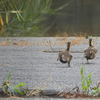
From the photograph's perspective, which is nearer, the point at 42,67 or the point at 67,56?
the point at 67,56

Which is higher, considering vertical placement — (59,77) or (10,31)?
(10,31)

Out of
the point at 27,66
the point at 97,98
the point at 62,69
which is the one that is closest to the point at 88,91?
the point at 97,98

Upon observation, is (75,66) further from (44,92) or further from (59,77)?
(44,92)

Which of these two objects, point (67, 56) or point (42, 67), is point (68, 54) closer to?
point (67, 56)

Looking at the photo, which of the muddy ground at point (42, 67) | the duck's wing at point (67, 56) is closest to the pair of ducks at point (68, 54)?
the duck's wing at point (67, 56)

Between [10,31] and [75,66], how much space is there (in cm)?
656

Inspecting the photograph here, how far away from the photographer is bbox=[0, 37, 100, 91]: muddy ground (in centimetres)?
459

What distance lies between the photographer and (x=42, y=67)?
5.73m

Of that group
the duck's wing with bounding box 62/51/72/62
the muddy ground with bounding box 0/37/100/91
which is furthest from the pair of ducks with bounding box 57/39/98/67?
the muddy ground with bounding box 0/37/100/91

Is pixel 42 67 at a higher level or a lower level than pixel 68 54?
lower

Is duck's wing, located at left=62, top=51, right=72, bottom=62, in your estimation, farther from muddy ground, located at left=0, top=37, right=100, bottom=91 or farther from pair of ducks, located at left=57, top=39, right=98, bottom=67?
muddy ground, located at left=0, top=37, right=100, bottom=91

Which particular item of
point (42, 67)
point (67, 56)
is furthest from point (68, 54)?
point (42, 67)

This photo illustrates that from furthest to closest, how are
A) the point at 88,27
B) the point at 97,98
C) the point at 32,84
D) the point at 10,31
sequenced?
the point at 88,27
the point at 10,31
the point at 32,84
the point at 97,98

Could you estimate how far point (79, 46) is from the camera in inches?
321
